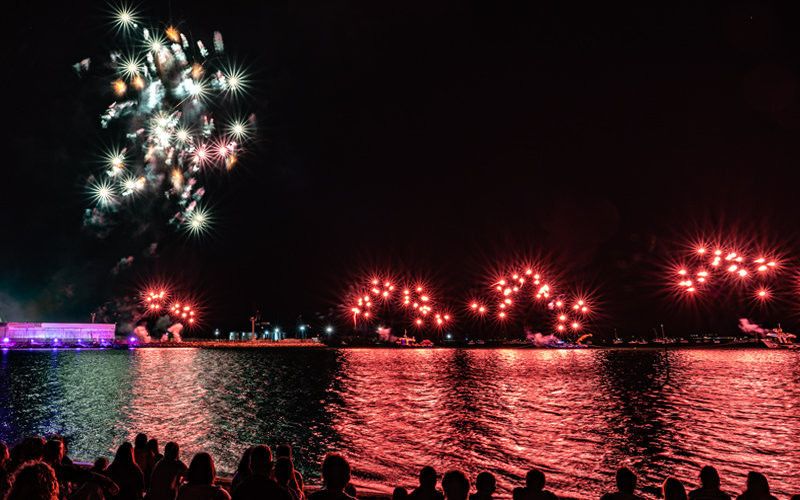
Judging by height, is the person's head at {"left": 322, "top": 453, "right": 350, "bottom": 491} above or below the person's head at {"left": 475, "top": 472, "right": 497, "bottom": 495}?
above

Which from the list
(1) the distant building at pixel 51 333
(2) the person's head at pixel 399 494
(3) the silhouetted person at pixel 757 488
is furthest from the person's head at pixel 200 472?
(1) the distant building at pixel 51 333

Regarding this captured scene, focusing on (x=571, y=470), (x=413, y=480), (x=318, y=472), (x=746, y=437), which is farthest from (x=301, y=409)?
(x=746, y=437)

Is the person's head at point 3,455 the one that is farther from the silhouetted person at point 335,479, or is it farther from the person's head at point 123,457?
the silhouetted person at point 335,479

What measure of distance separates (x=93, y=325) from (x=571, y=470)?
224717 mm

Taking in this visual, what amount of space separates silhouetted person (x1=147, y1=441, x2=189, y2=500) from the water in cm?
866

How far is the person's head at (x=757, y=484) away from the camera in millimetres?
7788

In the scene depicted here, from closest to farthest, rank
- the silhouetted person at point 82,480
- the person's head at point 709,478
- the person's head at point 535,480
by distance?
the silhouetted person at point 82,480 < the person's head at point 535,480 < the person's head at point 709,478

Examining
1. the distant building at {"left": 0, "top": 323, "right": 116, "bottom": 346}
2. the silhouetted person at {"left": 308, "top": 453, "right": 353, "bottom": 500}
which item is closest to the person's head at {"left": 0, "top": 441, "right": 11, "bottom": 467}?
the silhouetted person at {"left": 308, "top": 453, "right": 353, "bottom": 500}

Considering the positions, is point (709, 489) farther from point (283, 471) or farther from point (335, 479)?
point (283, 471)

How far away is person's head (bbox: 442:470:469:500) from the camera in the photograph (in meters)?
6.64

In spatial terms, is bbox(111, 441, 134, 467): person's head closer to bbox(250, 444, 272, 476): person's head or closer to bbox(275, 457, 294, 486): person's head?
bbox(275, 457, 294, 486): person's head

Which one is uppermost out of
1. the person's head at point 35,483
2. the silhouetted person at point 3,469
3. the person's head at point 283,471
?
the person's head at point 35,483

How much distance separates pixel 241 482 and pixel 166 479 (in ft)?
10.5

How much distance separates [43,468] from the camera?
4297 mm
